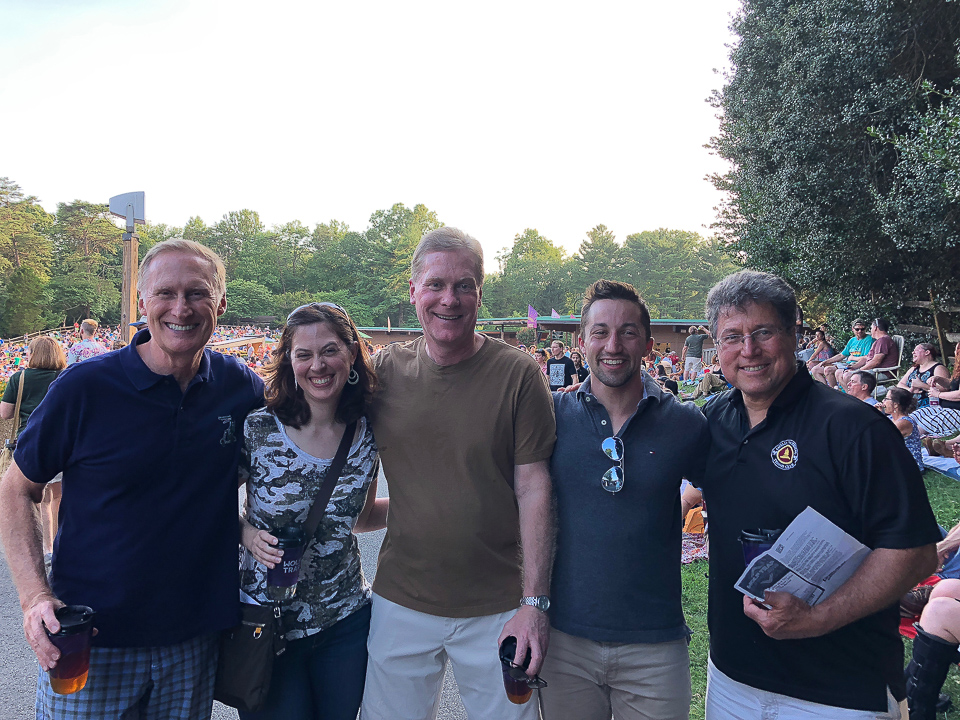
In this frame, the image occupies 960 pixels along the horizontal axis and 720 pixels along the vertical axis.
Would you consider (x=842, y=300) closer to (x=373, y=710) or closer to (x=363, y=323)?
(x=373, y=710)

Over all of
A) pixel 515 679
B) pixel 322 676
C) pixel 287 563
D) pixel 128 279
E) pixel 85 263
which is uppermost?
pixel 85 263

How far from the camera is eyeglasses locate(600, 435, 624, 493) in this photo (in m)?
2.33

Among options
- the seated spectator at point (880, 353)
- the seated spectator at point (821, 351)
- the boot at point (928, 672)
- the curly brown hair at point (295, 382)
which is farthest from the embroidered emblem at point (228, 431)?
the seated spectator at point (821, 351)

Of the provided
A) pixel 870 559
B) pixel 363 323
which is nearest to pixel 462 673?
pixel 870 559

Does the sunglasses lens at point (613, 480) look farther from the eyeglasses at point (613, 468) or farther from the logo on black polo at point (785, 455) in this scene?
the logo on black polo at point (785, 455)

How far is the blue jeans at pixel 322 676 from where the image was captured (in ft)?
7.74

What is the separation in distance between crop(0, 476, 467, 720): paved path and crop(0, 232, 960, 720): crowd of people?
1.42 m

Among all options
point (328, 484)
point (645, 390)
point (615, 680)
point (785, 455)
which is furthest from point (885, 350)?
point (328, 484)

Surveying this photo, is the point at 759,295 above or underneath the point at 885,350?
above

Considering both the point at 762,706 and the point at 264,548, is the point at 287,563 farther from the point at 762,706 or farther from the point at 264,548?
the point at 762,706

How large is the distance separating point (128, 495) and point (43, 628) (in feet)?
1.45

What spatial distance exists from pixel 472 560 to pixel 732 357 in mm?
1212

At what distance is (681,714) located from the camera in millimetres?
2350

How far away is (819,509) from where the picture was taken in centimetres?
198
